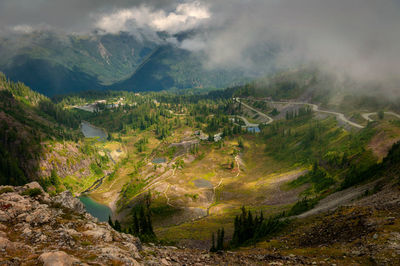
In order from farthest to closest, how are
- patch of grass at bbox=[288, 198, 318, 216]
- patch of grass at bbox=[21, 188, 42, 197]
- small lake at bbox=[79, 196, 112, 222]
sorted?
1. small lake at bbox=[79, 196, 112, 222]
2. patch of grass at bbox=[288, 198, 318, 216]
3. patch of grass at bbox=[21, 188, 42, 197]

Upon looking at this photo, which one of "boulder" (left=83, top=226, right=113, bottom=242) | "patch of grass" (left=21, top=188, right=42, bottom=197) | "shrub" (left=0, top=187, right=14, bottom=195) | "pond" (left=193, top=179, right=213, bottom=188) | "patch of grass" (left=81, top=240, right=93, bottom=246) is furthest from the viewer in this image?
"pond" (left=193, top=179, right=213, bottom=188)

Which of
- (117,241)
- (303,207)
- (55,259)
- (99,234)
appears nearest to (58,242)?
(99,234)

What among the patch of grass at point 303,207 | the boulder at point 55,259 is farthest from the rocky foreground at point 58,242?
the patch of grass at point 303,207

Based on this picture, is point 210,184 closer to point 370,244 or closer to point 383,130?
point 383,130

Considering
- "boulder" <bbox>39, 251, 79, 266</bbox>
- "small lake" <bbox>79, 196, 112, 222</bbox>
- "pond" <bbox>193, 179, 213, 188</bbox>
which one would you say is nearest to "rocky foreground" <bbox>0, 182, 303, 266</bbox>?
"boulder" <bbox>39, 251, 79, 266</bbox>

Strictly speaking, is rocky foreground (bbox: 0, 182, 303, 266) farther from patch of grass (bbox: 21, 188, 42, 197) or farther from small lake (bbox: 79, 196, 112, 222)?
small lake (bbox: 79, 196, 112, 222)

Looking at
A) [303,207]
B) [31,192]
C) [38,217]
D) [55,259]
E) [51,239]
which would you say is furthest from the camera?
[303,207]

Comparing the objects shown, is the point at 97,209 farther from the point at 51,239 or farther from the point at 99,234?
the point at 51,239
